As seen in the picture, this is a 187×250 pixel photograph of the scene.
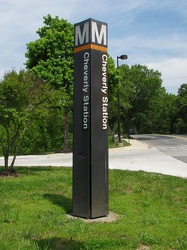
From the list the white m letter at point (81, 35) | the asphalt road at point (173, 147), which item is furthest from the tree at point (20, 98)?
the asphalt road at point (173, 147)

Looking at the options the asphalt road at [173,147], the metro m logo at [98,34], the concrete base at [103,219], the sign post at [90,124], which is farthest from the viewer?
the asphalt road at [173,147]

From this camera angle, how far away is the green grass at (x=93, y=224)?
4.47m

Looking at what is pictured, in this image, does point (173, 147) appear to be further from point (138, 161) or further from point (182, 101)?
point (182, 101)

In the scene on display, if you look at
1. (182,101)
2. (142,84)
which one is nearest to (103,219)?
(142,84)

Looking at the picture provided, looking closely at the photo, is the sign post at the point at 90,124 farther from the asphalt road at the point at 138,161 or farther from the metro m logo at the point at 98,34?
the asphalt road at the point at 138,161

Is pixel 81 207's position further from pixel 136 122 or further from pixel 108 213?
pixel 136 122

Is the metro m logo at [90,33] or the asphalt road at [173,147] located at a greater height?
the metro m logo at [90,33]

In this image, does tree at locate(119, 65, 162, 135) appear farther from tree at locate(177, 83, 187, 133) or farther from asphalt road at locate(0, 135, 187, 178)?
asphalt road at locate(0, 135, 187, 178)

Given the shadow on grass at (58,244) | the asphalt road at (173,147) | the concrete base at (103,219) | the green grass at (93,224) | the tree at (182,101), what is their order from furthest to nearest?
the tree at (182,101) < the asphalt road at (173,147) < the concrete base at (103,219) < the green grass at (93,224) < the shadow on grass at (58,244)

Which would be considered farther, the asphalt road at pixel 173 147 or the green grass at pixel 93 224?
Result: the asphalt road at pixel 173 147

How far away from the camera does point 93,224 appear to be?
5.46 m

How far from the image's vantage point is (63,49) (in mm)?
23703

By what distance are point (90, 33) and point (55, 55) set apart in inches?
702

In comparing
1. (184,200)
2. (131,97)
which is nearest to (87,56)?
(184,200)
